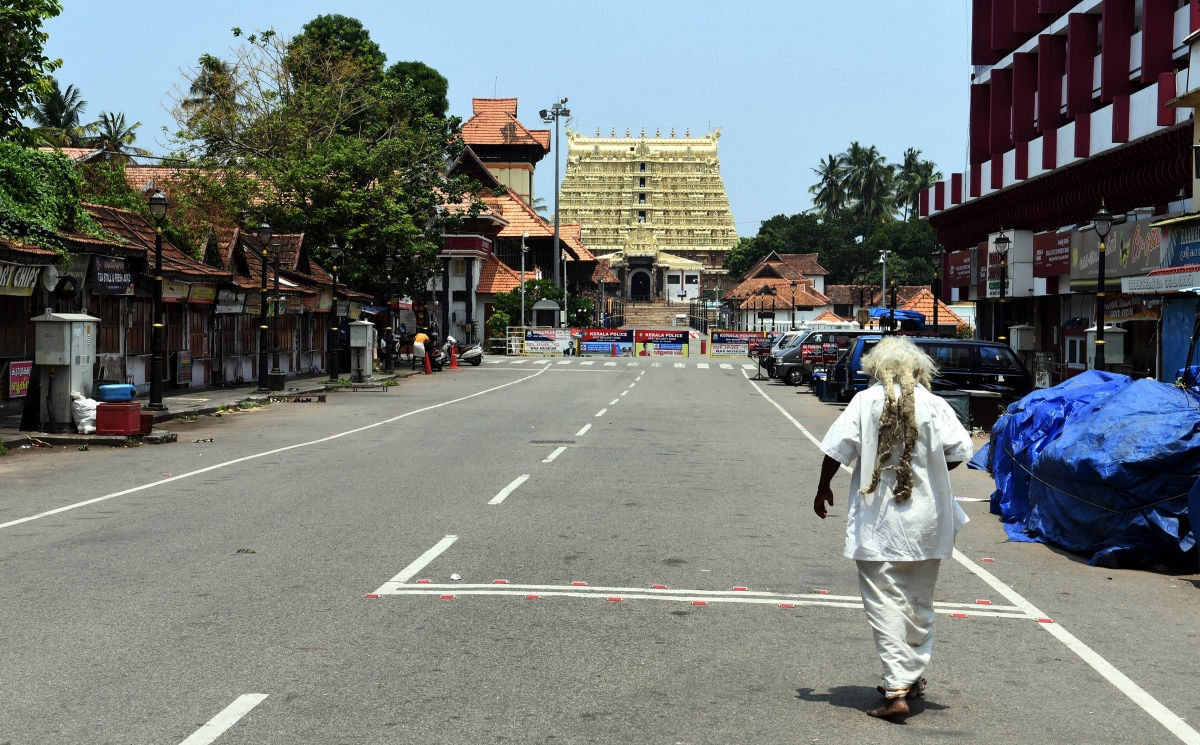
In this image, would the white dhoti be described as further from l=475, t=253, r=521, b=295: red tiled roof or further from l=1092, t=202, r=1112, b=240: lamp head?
l=475, t=253, r=521, b=295: red tiled roof

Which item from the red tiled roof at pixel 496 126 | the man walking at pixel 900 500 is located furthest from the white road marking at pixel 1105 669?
the red tiled roof at pixel 496 126

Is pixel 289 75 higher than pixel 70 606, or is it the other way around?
pixel 289 75

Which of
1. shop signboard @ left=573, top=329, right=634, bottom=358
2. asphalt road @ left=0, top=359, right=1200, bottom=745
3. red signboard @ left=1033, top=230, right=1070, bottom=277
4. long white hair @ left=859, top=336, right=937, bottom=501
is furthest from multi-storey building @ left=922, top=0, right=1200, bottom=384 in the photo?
shop signboard @ left=573, top=329, right=634, bottom=358

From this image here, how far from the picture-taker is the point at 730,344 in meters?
72.4

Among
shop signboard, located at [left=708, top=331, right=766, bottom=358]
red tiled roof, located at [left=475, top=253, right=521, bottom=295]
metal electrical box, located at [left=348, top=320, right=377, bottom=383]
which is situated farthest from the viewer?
red tiled roof, located at [left=475, top=253, right=521, bottom=295]

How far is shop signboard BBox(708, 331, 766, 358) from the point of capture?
71875 mm

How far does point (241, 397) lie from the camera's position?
1220 inches

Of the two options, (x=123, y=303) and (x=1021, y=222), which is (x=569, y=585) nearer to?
(x=123, y=303)

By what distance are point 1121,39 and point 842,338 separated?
1290cm

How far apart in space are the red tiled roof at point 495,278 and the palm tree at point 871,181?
69.6 meters

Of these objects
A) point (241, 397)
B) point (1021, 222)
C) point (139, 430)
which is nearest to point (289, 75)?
point (241, 397)

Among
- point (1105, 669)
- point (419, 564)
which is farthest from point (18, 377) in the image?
point (1105, 669)

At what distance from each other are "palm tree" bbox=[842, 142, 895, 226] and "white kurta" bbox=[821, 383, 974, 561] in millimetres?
135443

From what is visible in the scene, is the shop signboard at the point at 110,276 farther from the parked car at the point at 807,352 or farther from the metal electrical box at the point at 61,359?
the parked car at the point at 807,352
